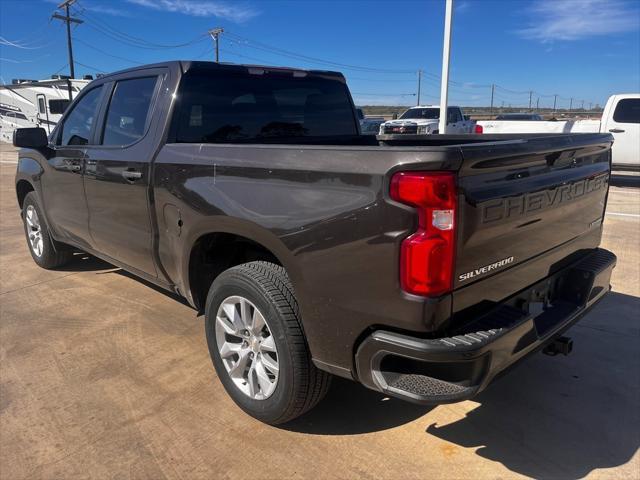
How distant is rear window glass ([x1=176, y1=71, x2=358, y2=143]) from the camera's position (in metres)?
3.41

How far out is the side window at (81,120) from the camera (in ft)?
13.9

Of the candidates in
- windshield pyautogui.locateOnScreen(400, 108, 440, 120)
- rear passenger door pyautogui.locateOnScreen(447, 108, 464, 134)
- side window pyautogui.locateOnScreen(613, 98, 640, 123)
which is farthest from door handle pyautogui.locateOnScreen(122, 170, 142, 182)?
windshield pyautogui.locateOnScreen(400, 108, 440, 120)

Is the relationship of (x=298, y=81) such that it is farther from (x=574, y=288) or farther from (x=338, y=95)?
(x=574, y=288)

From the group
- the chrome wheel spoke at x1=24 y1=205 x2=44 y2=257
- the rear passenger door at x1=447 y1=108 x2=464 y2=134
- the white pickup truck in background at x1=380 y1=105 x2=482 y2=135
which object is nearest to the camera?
the chrome wheel spoke at x1=24 y1=205 x2=44 y2=257

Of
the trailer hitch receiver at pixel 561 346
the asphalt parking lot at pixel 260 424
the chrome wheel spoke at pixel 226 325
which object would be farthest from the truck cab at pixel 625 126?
the chrome wheel spoke at pixel 226 325

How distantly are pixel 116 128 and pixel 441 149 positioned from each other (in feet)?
9.39

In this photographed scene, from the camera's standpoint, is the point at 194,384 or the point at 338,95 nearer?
the point at 194,384

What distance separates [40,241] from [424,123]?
1528 cm

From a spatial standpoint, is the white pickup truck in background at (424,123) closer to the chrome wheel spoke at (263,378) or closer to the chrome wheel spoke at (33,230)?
the chrome wheel spoke at (33,230)

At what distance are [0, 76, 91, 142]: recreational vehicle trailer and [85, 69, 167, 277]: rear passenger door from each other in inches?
776

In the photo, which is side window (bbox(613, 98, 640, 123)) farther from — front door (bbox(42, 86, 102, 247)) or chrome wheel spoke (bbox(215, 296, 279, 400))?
chrome wheel spoke (bbox(215, 296, 279, 400))

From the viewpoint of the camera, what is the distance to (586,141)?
281cm

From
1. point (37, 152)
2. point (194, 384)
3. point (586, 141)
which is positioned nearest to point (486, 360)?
point (586, 141)

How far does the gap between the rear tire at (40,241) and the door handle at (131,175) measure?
2271 mm
